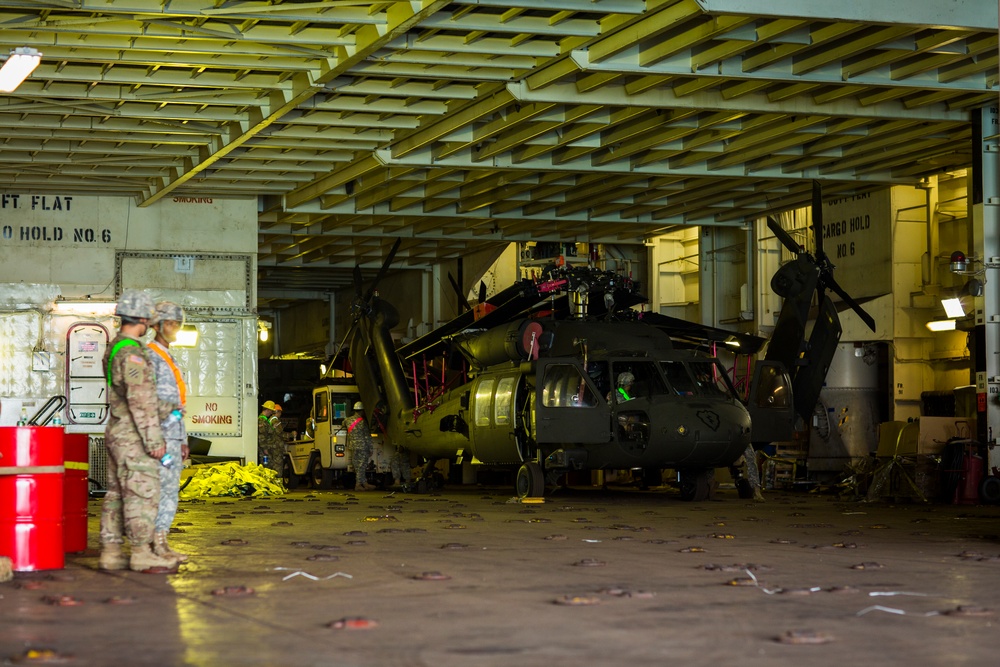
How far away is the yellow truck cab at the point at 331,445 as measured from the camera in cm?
2350

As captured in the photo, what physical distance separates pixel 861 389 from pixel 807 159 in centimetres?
454

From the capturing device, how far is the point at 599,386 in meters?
16.5

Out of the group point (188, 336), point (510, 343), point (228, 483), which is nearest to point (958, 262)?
point (510, 343)

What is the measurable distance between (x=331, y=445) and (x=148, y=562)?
1626 cm

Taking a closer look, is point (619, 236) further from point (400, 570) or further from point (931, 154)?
point (400, 570)

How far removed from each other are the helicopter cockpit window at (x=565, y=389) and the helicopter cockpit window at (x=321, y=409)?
925cm

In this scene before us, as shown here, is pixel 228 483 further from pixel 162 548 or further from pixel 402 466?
pixel 162 548

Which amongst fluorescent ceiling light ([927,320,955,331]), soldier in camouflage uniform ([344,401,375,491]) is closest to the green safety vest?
soldier in camouflage uniform ([344,401,375,491])

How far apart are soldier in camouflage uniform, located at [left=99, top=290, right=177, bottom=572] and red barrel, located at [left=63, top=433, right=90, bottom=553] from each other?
1325 millimetres

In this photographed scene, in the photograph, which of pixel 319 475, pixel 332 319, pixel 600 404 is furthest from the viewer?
pixel 332 319

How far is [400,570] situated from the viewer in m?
7.91

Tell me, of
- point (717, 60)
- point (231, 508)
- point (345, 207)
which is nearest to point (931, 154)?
point (717, 60)

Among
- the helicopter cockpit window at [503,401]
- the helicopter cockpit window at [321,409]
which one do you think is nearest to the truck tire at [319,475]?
the helicopter cockpit window at [321,409]

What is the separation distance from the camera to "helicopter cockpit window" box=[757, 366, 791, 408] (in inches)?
685
